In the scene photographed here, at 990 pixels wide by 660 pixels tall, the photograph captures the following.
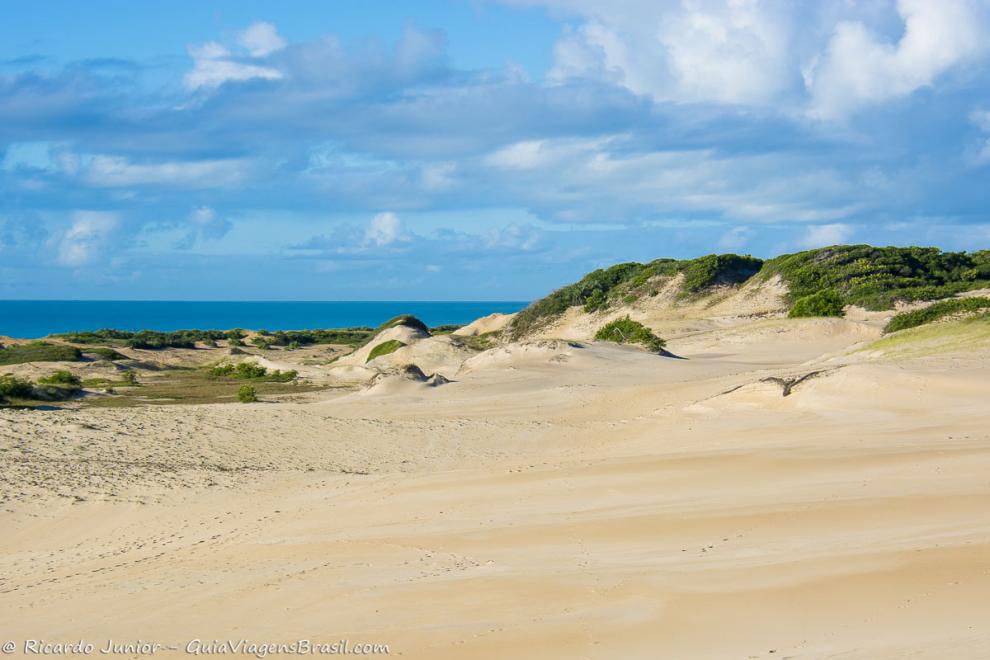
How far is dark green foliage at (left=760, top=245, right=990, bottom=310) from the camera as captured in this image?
43.3 meters

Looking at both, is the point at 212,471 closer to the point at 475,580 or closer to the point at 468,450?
the point at 468,450

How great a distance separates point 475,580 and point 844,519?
3.70m

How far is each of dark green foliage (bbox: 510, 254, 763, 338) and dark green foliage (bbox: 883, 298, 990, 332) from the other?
22414 mm

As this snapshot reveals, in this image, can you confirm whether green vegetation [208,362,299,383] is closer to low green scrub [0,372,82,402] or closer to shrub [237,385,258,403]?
shrub [237,385,258,403]

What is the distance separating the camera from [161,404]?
91.2ft

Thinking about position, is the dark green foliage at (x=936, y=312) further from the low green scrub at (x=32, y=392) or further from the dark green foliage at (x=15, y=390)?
the dark green foliage at (x=15, y=390)

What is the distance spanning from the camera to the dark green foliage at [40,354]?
41312 mm

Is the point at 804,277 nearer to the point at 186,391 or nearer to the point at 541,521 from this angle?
the point at 186,391

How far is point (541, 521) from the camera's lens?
1079cm

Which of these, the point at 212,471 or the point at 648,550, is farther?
the point at 212,471

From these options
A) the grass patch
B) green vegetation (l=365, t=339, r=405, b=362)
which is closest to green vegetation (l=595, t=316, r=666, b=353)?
green vegetation (l=365, t=339, r=405, b=362)

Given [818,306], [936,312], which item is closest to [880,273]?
[818,306]

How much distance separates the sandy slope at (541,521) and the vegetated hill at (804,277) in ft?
76.8

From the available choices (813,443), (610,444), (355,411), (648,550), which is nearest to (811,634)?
(648,550)
